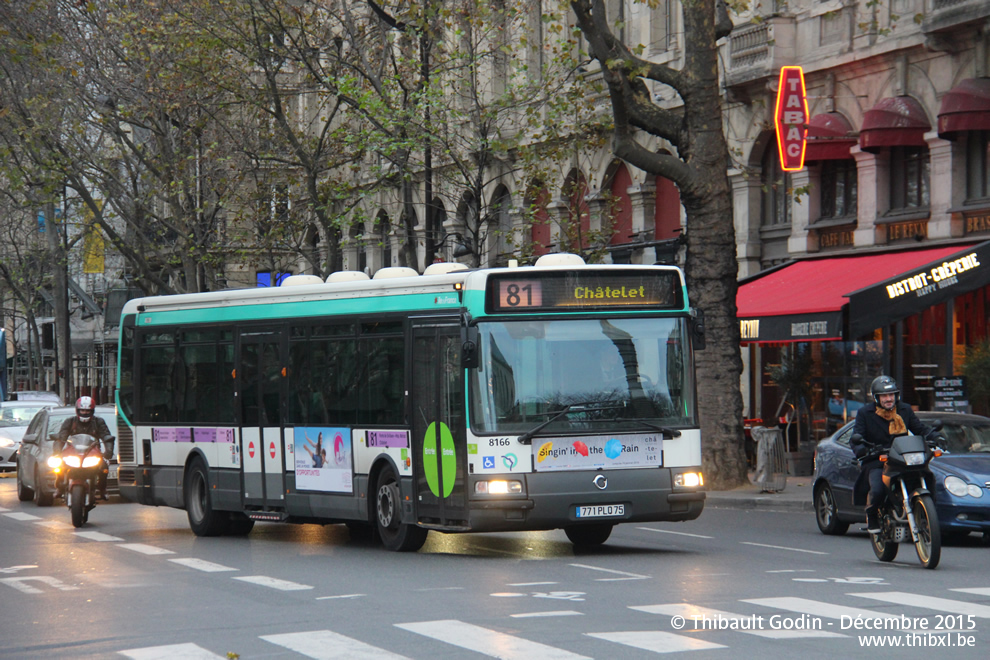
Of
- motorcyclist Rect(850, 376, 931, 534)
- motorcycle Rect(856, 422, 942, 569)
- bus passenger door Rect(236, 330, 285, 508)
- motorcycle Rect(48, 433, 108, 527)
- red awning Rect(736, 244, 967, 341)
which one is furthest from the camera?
red awning Rect(736, 244, 967, 341)

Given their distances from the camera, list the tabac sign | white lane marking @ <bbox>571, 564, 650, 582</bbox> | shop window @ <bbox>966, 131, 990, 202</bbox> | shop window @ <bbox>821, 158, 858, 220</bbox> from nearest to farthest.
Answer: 1. white lane marking @ <bbox>571, 564, 650, 582</bbox>
2. shop window @ <bbox>966, 131, 990, 202</bbox>
3. the tabac sign
4. shop window @ <bbox>821, 158, 858, 220</bbox>

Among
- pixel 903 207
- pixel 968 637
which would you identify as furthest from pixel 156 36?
pixel 968 637

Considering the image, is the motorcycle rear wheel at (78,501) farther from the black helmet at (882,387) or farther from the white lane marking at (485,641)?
the white lane marking at (485,641)

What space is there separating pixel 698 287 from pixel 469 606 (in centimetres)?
1361

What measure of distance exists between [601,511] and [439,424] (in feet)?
5.64

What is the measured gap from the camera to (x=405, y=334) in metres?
15.4

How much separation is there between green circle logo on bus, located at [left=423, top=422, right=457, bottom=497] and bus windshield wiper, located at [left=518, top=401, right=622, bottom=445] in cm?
74

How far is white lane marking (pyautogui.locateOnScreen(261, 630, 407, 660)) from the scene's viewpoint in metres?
8.64

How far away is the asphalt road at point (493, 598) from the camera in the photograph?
9023mm

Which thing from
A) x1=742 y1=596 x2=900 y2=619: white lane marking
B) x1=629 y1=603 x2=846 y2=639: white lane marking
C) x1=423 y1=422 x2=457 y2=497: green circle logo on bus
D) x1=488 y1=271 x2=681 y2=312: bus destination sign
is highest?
x1=488 y1=271 x2=681 y2=312: bus destination sign

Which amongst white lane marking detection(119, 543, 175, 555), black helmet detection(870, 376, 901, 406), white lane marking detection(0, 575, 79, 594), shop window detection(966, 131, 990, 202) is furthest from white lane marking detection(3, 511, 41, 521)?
shop window detection(966, 131, 990, 202)

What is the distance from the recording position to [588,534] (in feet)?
52.1

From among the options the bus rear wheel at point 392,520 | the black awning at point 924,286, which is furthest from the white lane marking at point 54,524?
the black awning at point 924,286

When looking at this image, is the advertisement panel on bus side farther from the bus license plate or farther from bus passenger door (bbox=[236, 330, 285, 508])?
the bus license plate
